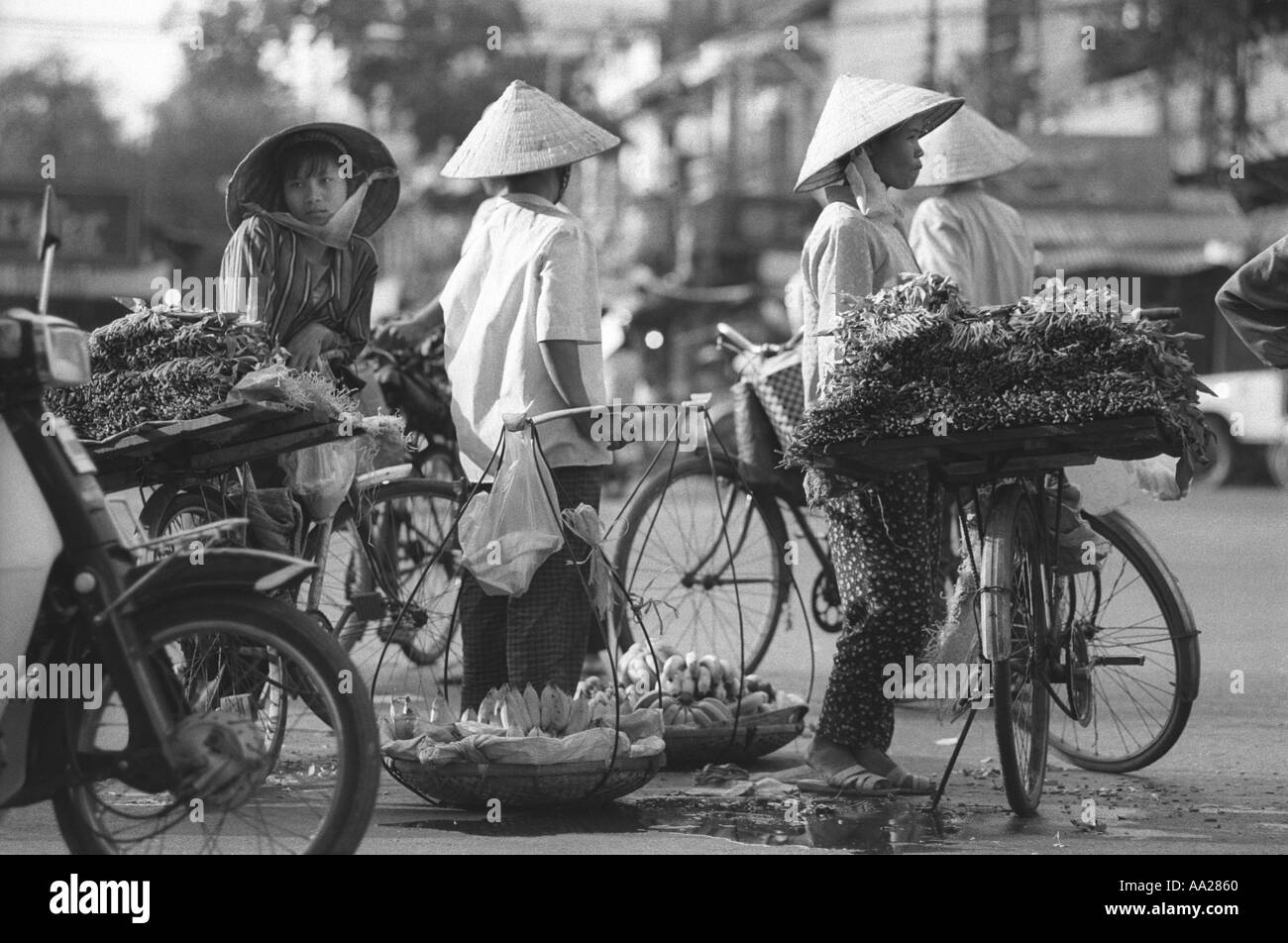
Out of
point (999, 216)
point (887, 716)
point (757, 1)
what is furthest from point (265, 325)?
point (757, 1)

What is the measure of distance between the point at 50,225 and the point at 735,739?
2.91 meters

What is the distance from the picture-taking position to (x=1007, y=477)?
5312mm

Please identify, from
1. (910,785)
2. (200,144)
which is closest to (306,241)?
(910,785)

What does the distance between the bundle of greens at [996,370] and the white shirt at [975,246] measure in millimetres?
1844

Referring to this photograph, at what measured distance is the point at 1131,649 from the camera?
19.7 ft

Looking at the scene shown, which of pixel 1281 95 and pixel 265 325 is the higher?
pixel 1281 95

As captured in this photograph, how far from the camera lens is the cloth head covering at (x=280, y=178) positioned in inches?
235

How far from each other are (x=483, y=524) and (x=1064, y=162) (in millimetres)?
25389

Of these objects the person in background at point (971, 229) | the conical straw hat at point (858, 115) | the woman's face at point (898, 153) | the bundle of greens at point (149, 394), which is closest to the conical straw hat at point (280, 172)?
the bundle of greens at point (149, 394)

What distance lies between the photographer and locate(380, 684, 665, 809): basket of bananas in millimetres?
5227

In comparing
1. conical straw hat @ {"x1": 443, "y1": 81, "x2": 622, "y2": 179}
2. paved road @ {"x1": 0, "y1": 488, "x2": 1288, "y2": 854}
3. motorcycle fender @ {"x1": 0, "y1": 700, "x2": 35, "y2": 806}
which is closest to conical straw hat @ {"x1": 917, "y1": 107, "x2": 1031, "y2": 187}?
conical straw hat @ {"x1": 443, "y1": 81, "x2": 622, "y2": 179}

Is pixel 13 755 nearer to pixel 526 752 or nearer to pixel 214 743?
pixel 214 743
